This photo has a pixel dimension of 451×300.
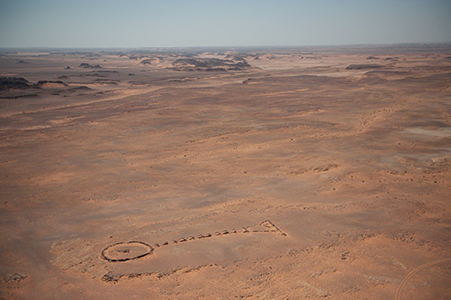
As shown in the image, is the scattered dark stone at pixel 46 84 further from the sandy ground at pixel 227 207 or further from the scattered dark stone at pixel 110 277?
the scattered dark stone at pixel 110 277

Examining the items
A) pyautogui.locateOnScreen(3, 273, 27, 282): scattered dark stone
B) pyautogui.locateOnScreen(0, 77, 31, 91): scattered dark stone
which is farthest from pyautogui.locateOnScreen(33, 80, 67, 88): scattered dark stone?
pyautogui.locateOnScreen(3, 273, 27, 282): scattered dark stone

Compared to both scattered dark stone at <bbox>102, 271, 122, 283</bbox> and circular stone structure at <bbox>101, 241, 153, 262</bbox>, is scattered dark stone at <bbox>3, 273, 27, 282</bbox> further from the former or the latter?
scattered dark stone at <bbox>102, 271, 122, 283</bbox>

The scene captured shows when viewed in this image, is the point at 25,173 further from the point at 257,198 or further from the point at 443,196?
the point at 443,196

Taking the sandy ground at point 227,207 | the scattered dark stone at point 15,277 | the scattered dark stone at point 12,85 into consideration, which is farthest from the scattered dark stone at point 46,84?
the scattered dark stone at point 15,277

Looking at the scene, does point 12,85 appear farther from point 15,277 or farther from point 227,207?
point 227,207

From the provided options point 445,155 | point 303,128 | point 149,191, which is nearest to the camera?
point 149,191

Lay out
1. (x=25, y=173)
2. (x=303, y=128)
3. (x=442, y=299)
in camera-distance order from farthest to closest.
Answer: (x=303, y=128), (x=25, y=173), (x=442, y=299)

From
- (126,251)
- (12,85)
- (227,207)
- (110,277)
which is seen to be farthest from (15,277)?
(12,85)

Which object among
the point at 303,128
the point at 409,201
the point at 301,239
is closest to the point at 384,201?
the point at 409,201
